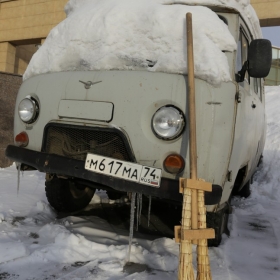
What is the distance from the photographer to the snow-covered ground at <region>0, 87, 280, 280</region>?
2463 millimetres

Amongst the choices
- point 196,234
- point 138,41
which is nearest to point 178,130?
point 196,234

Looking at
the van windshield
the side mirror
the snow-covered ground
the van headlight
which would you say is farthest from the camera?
the van headlight

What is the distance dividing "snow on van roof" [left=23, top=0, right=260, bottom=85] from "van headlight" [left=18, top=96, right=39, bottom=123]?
0.36 m

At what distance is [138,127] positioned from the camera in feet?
8.49

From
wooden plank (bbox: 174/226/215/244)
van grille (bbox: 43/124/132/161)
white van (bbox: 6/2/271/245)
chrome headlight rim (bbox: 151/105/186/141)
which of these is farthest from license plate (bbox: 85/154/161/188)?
wooden plank (bbox: 174/226/215/244)

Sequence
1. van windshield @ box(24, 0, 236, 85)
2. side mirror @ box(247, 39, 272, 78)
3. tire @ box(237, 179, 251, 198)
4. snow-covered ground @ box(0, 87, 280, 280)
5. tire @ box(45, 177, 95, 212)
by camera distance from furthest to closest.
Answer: tire @ box(237, 179, 251, 198) < tire @ box(45, 177, 95, 212) < side mirror @ box(247, 39, 272, 78) < van windshield @ box(24, 0, 236, 85) < snow-covered ground @ box(0, 87, 280, 280)

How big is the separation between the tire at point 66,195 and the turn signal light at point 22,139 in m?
0.83

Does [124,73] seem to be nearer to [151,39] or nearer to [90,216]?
[151,39]

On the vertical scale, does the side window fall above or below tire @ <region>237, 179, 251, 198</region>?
above

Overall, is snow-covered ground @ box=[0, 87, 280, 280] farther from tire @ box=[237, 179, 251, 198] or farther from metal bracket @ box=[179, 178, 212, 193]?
tire @ box=[237, 179, 251, 198]

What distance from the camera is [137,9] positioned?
2.98 metres

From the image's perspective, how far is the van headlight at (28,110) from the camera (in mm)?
2992

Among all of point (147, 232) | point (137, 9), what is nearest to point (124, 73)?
point (137, 9)

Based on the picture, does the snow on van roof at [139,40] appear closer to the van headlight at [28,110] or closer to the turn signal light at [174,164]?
the van headlight at [28,110]
